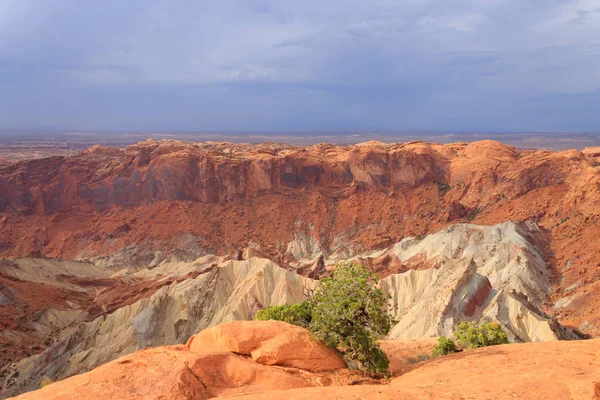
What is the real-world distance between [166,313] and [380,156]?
178 feet

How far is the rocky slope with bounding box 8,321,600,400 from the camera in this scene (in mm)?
15070

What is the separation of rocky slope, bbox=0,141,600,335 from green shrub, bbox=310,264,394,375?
52.6m

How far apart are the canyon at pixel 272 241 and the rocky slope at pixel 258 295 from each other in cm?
18

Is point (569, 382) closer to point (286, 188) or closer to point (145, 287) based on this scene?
point (145, 287)

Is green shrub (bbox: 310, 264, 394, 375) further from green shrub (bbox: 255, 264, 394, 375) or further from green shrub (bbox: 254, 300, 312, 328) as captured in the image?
green shrub (bbox: 254, 300, 312, 328)

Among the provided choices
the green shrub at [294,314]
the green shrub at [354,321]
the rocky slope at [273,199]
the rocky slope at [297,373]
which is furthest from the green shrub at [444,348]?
the rocky slope at [273,199]

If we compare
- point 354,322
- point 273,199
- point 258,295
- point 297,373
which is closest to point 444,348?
point 354,322

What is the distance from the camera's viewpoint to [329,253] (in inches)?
3147

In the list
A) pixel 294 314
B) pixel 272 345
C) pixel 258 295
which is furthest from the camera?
pixel 258 295

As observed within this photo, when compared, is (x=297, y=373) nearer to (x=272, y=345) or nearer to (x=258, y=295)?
(x=272, y=345)

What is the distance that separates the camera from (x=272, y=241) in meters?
82.1

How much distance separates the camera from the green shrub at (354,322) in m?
19.8

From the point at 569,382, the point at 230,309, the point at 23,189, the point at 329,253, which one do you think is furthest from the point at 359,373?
the point at 23,189

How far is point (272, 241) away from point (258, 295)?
3153 centimetres
